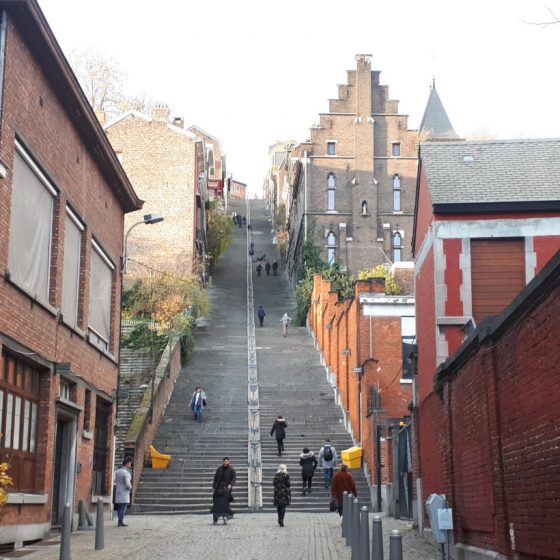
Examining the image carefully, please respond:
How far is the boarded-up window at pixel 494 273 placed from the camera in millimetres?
18828

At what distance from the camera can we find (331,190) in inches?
2447

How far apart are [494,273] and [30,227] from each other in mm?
8962

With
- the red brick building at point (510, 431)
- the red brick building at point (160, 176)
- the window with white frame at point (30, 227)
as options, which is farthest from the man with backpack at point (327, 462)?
the red brick building at point (160, 176)

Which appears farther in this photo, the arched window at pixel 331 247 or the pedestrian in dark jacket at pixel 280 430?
the arched window at pixel 331 247

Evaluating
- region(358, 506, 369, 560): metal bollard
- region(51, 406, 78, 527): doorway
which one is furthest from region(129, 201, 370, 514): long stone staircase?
region(358, 506, 369, 560): metal bollard

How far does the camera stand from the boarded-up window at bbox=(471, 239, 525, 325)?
61.8ft

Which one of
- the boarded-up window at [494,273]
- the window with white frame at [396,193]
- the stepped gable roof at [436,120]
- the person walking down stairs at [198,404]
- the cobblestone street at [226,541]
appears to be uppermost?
the stepped gable roof at [436,120]

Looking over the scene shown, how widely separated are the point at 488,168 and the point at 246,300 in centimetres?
4064

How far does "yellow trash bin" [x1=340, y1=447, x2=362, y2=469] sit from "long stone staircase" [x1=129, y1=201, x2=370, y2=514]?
33 cm

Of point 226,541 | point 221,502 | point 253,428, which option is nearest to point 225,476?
point 221,502

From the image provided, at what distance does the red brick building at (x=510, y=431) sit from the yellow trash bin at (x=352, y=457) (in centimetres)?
1393

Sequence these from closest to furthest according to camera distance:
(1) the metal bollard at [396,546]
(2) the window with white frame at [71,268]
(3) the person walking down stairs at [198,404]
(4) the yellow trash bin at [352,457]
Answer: (1) the metal bollard at [396,546], (2) the window with white frame at [71,268], (4) the yellow trash bin at [352,457], (3) the person walking down stairs at [198,404]

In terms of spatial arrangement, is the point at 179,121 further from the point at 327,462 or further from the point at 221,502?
the point at 221,502

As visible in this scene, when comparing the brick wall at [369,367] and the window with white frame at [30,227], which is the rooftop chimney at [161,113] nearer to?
the brick wall at [369,367]
